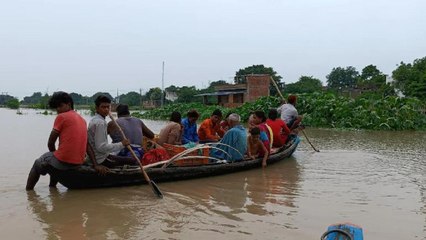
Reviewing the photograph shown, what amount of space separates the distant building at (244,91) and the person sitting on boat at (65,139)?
26.7 meters

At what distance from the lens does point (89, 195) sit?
18.0 ft

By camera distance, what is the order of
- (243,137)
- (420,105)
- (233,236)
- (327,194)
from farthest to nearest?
(420,105)
(243,137)
(327,194)
(233,236)

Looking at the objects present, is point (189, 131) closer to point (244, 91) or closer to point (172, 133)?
point (172, 133)

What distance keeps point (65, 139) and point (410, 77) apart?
29.1m

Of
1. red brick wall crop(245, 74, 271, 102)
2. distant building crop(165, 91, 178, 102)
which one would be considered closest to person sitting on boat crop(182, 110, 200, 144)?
red brick wall crop(245, 74, 271, 102)

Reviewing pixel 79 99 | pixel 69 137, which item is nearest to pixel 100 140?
pixel 69 137

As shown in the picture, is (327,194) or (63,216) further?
(327,194)

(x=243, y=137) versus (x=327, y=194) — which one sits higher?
(x=243, y=137)

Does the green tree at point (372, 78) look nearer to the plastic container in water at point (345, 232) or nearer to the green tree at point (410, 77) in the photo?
the green tree at point (410, 77)

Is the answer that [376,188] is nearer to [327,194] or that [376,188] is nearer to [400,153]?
[327,194]

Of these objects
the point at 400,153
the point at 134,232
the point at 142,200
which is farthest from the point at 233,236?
the point at 400,153

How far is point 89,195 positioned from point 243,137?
2.86 meters

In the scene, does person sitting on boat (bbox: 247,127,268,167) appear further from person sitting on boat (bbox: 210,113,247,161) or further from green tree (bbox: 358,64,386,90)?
green tree (bbox: 358,64,386,90)

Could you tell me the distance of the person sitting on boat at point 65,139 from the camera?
17.2 ft
